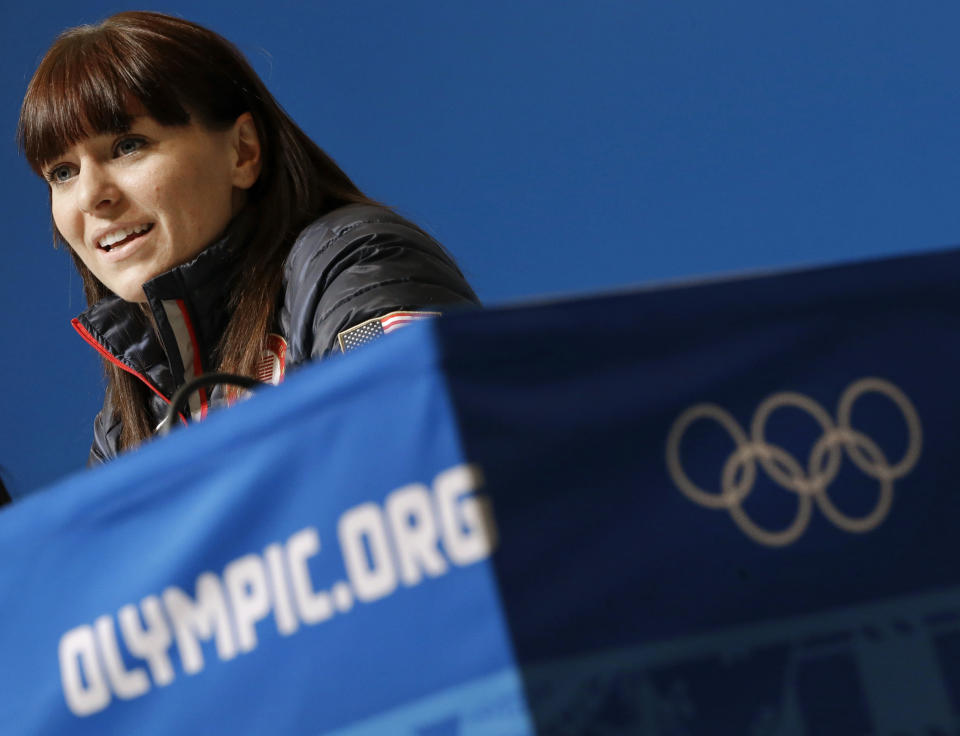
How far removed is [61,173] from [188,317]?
189 mm

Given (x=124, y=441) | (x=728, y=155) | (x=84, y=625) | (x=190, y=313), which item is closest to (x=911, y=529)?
(x=84, y=625)

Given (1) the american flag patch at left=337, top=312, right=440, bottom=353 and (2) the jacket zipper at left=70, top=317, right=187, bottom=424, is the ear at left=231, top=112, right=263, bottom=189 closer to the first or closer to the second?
(2) the jacket zipper at left=70, top=317, right=187, bottom=424

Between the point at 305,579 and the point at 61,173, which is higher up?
the point at 61,173

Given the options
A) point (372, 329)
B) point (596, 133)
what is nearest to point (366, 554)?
point (372, 329)

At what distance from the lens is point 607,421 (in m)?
0.45

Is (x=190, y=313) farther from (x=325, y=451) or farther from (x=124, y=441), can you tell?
(x=325, y=451)

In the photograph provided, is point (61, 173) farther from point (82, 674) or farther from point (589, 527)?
point (589, 527)

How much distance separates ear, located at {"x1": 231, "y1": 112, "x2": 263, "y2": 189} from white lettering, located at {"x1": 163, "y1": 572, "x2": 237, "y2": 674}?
0.81m

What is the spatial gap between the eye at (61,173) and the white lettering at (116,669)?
0.79m

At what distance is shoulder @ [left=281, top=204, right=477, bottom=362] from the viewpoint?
1.00 m

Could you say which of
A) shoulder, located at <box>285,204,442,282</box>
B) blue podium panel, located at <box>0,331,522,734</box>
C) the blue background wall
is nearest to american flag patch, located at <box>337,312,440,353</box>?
shoulder, located at <box>285,204,442,282</box>

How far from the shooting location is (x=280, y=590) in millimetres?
478

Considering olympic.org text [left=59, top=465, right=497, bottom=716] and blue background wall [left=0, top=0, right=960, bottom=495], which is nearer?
olympic.org text [left=59, top=465, right=497, bottom=716]

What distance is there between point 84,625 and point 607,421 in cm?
25
